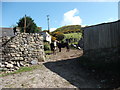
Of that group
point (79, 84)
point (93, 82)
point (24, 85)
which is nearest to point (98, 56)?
point (93, 82)

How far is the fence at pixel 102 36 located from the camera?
8102mm

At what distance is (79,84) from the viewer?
644cm

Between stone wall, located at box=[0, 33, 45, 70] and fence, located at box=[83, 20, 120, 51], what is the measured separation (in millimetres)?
4577

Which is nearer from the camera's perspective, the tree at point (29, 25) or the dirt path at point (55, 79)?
the dirt path at point (55, 79)

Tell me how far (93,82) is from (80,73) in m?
1.40

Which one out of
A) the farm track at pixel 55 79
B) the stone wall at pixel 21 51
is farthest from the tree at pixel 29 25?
the farm track at pixel 55 79

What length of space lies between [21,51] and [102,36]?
282 inches

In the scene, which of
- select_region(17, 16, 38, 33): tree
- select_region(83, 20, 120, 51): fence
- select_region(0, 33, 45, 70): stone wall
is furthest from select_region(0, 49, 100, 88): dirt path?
select_region(17, 16, 38, 33): tree

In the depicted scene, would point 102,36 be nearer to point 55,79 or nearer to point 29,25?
point 55,79

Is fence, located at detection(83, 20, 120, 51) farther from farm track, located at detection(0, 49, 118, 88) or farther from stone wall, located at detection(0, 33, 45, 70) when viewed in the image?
stone wall, located at detection(0, 33, 45, 70)

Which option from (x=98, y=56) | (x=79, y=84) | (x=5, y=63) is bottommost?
(x=79, y=84)

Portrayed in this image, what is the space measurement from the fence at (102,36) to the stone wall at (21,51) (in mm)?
4577

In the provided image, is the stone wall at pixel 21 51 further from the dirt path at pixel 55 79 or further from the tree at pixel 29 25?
the tree at pixel 29 25

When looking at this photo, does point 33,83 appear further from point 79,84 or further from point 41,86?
point 79,84
